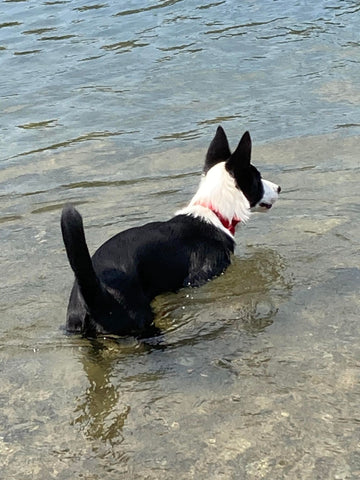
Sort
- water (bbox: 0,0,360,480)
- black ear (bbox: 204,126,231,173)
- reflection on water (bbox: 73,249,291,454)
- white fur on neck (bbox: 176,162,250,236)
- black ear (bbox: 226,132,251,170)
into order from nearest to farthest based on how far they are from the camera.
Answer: water (bbox: 0,0,360,480), reflection on water (bbox: 73,249,291,454), black ear (bbox: 226,132,251,170), white fur on neck (bbox: 176,162,250,236), black ear (bbox: 204,126,231,173)

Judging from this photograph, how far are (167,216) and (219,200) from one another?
3.01ft

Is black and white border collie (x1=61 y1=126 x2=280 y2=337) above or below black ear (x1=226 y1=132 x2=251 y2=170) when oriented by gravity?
below

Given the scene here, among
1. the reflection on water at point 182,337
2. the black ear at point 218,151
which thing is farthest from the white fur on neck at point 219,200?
the reflection on water at point 182,337

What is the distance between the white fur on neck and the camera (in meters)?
4.68

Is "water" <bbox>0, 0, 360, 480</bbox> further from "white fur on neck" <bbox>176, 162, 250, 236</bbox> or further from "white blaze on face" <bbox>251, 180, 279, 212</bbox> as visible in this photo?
"white fur on neck" <bbox>176, 162, 250, 236</bbox>

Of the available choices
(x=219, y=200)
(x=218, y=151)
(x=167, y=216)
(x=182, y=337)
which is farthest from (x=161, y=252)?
(x=167, y=216)

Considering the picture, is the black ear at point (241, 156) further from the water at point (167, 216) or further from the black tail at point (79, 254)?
the black tail at point (79, 254)

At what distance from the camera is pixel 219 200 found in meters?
4.70

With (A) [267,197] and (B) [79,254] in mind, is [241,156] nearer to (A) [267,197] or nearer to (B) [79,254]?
(A) [267,197]

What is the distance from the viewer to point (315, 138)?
669 cm

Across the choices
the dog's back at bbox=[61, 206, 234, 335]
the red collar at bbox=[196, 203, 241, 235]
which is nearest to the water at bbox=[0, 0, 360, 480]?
the dog's back at bbox=[61, 206, 234, 335]

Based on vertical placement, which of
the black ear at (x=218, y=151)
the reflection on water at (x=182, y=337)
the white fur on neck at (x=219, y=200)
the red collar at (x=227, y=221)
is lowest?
the reflection on water at (x=182, y=337)

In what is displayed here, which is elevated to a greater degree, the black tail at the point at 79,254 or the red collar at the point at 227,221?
the black tail at the point at 79,254

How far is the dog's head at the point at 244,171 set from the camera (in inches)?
185
